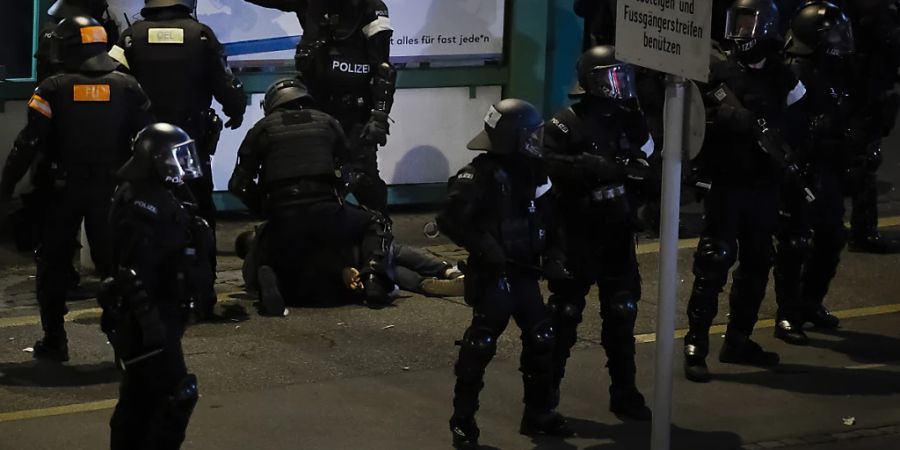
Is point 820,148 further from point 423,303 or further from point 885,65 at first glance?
point 423,303

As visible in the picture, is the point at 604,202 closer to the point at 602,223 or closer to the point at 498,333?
the point at 602,223

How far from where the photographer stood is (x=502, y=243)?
761 centimetres

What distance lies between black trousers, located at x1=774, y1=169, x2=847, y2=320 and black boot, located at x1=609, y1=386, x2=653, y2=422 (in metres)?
2.01

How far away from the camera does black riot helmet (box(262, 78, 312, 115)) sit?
10375mm

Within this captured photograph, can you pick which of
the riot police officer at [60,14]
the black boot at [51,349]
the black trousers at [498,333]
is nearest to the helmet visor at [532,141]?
the black trousers at [498,333]

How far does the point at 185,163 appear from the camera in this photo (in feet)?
22.9

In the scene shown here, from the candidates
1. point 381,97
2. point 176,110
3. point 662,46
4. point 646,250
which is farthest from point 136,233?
point 646,250

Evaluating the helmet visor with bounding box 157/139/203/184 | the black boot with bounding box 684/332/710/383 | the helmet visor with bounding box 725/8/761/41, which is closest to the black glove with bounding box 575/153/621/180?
the helmet visor with bounding box 725/8/761/41

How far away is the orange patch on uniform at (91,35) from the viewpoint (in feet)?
29.3

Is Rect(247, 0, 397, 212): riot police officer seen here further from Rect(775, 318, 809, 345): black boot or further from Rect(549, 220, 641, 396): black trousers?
Rect(549, 220, 641, 396): black trousers

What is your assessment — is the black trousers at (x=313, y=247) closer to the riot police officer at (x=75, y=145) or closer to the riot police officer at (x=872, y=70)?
the riot police officer at (x=75, y=145)

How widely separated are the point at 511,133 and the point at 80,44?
9.38ft

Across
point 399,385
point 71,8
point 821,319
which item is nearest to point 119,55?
point 71,8

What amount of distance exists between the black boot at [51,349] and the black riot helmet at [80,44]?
5.18 feet
